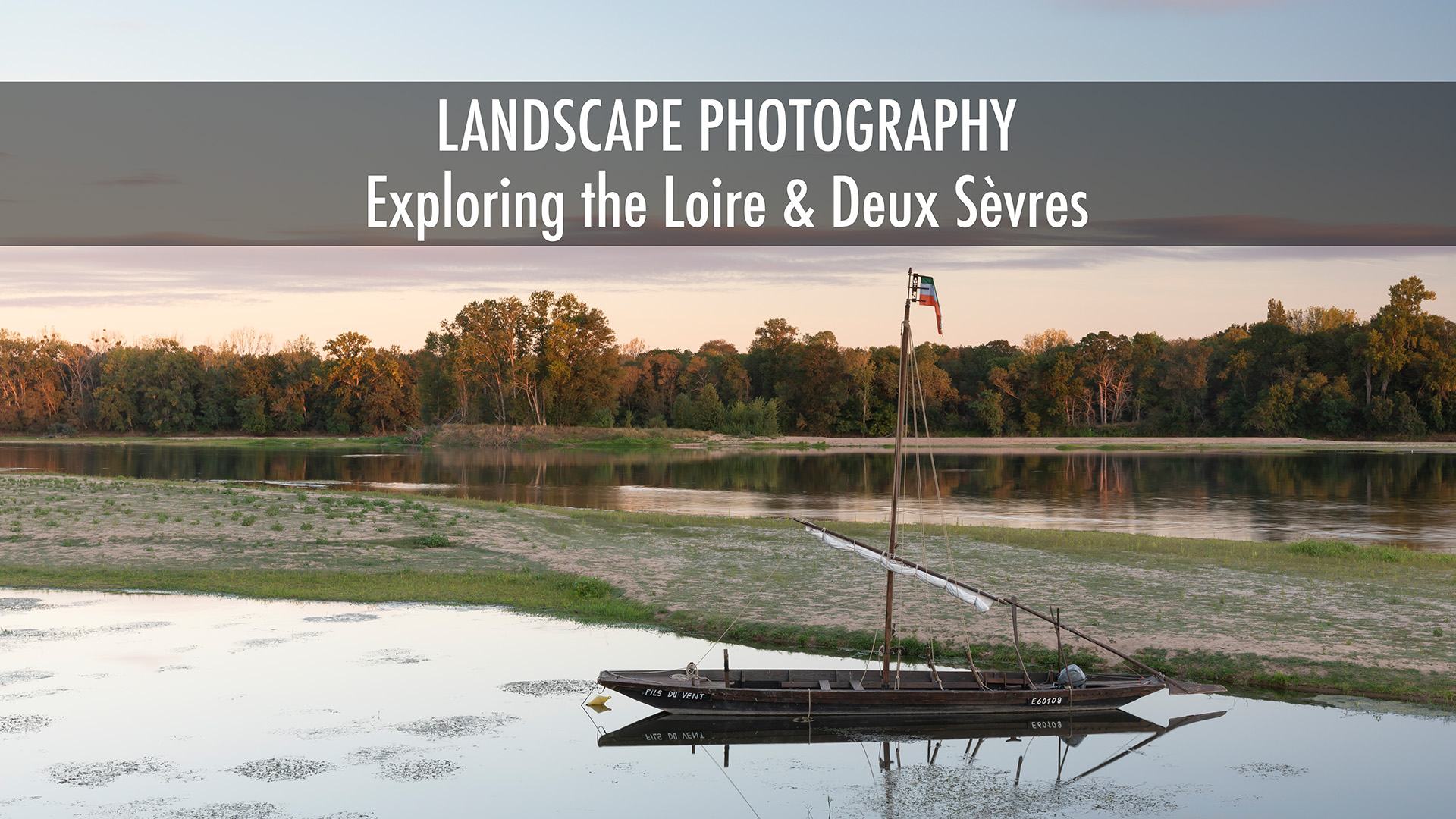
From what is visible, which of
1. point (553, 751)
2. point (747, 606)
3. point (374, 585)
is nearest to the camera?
point (553, 751)

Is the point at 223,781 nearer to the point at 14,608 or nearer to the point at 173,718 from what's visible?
the point at 173,718

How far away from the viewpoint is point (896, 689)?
15.0 metres

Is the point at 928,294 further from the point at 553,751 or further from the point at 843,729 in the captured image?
the point at 553,751

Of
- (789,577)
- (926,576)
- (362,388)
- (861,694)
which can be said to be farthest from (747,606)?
(362,388)

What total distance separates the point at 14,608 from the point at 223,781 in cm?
1311

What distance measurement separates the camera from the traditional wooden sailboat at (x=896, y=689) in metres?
14.6

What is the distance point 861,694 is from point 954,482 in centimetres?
5212

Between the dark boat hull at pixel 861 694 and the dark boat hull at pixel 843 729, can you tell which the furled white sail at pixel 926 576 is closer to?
the dark boat hull at pixel 861 694

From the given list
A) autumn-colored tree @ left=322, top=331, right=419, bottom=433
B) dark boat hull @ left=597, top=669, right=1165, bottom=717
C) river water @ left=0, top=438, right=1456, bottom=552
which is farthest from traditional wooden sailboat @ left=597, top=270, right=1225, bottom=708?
autumn-colored tree @ left=322, top=331, right=419, bottom=433

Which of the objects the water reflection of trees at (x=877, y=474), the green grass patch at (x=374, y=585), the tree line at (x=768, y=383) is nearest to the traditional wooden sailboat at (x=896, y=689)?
the green grass patch at (x=374, y=585)

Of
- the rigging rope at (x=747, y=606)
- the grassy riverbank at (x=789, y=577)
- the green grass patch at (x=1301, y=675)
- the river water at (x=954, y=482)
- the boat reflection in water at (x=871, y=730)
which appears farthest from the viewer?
the river water at (x=954, y=482)

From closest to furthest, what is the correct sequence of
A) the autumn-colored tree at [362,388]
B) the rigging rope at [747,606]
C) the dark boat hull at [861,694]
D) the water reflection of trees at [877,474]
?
the dark boat hull at [861,694] → the rigging rope at [747,606] → the water reflection of trees at [877,474] → the autumn-colored tree at [362,388]

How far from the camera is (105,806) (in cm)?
1148

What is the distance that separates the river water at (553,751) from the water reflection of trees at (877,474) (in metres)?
22.5
